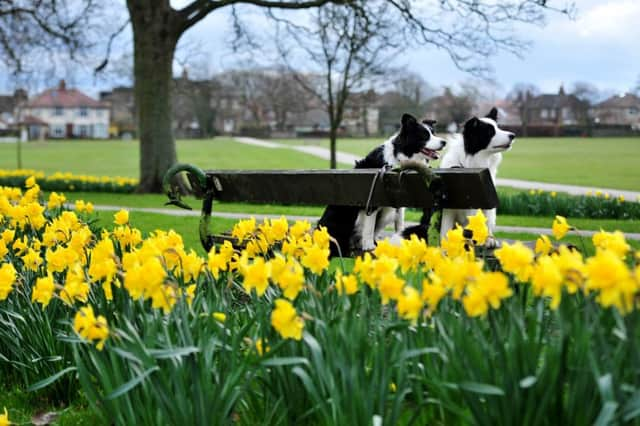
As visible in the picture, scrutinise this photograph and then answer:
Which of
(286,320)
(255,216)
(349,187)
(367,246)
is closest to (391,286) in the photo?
(286,320)

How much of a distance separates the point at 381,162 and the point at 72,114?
12662 cm

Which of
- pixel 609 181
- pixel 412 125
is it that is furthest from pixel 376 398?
pixel 609 181

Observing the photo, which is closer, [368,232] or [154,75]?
[368,232]

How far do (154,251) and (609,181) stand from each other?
25.2m

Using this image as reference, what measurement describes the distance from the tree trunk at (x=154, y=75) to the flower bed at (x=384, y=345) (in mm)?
15544

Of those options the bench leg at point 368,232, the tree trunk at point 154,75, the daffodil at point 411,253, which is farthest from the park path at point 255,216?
the daffodil at point 411,253

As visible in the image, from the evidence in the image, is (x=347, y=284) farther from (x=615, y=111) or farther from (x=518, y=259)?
(x=615, y=111)

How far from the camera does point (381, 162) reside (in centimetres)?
577

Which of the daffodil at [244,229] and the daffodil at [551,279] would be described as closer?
the daffodil at [551,279]

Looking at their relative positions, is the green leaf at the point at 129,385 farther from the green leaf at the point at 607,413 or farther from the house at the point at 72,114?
the house at the point at 72,114

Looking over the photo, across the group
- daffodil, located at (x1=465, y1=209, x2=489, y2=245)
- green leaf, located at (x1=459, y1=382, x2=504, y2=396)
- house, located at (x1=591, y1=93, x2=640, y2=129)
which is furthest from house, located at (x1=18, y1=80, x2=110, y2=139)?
green leaf, located at (x1=459, y1=382, x2=504, y2=396)

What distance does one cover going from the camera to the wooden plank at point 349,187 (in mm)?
3971

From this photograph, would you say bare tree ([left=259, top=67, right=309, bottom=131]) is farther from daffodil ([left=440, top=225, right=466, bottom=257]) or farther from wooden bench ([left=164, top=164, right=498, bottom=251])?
daffodil ([left=440, top=225, right=466, bottom=257])

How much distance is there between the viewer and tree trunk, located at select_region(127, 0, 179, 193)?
17875mm
